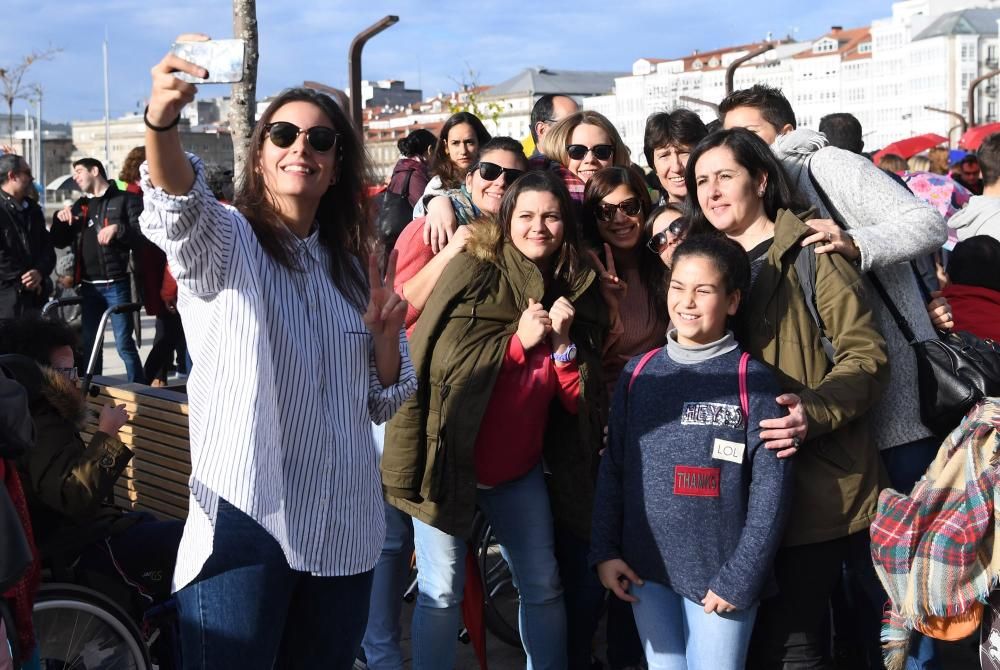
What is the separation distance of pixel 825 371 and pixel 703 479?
1.67 ft

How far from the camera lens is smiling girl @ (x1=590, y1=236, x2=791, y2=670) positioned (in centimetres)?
327

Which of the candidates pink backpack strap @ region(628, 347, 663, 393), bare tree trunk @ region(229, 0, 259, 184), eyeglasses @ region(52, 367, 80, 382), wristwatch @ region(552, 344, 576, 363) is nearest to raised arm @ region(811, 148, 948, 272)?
pink backpack strap @ region(628, 347, 663, 393)

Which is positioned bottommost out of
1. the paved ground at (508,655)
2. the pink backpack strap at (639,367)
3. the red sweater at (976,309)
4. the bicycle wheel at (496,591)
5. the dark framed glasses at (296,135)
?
the paved ground at (508,655)

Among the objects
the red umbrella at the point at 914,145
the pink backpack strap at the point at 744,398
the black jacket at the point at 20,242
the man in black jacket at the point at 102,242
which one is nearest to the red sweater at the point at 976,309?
the pink backpack strap at the point at 744,398

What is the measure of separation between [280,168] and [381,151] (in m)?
135

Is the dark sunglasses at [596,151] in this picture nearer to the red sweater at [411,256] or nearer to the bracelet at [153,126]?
the red sweater at [411,256]

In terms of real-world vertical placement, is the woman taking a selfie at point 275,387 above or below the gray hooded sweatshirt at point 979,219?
below

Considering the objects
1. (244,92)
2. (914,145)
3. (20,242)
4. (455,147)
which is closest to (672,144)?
(455,147)

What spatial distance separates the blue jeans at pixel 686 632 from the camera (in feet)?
10.8

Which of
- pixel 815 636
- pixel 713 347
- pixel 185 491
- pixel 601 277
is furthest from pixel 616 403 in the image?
pixel 185 491

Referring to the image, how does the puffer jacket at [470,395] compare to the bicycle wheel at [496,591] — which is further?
the bicycle wheel at [496,591]

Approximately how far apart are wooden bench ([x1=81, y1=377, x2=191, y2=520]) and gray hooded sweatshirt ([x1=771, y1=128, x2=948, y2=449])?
9.85 feet

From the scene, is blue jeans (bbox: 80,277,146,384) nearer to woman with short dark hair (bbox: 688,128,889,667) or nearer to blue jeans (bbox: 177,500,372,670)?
woman with short dark hair (bbox: 688,128,889,667)

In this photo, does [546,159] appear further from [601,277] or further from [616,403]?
[616,403]
